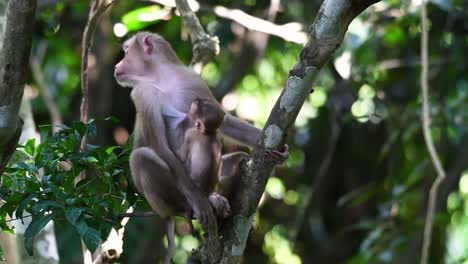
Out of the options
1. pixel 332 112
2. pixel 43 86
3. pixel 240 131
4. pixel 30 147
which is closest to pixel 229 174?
pixel 240 131

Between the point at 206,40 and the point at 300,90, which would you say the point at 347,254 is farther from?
the point at 300,90

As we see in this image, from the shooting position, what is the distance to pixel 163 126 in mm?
4668

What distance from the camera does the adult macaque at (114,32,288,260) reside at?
434cm

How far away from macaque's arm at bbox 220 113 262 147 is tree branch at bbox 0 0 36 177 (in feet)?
6.66

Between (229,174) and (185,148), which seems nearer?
(229,174)

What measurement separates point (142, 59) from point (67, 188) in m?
1.56

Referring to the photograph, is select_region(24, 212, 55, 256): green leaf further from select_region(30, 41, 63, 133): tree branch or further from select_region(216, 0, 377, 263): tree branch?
select_region(30, 41, 63, 133): tree branch

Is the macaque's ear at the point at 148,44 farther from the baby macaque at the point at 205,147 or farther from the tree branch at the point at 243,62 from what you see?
the tree branch at the point at 243,62

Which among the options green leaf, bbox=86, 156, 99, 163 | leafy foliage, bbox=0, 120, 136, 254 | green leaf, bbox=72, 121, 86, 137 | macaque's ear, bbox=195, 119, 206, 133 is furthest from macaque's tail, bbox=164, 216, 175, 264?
green leaf, bbox=72, 121, 86, 137

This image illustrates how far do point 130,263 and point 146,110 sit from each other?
3551mm

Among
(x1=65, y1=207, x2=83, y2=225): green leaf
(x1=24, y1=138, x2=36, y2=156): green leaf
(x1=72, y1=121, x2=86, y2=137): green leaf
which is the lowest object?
(x1=65, y1=207, x2=83, y2=225): green leaf

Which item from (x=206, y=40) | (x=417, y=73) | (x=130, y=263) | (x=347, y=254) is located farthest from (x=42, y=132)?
(x=347, y=254)

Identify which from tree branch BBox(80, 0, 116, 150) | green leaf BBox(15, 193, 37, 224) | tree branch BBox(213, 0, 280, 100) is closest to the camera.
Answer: green leaf BBox(15, 193, 37, 224)

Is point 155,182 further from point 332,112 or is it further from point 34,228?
point 332,112
